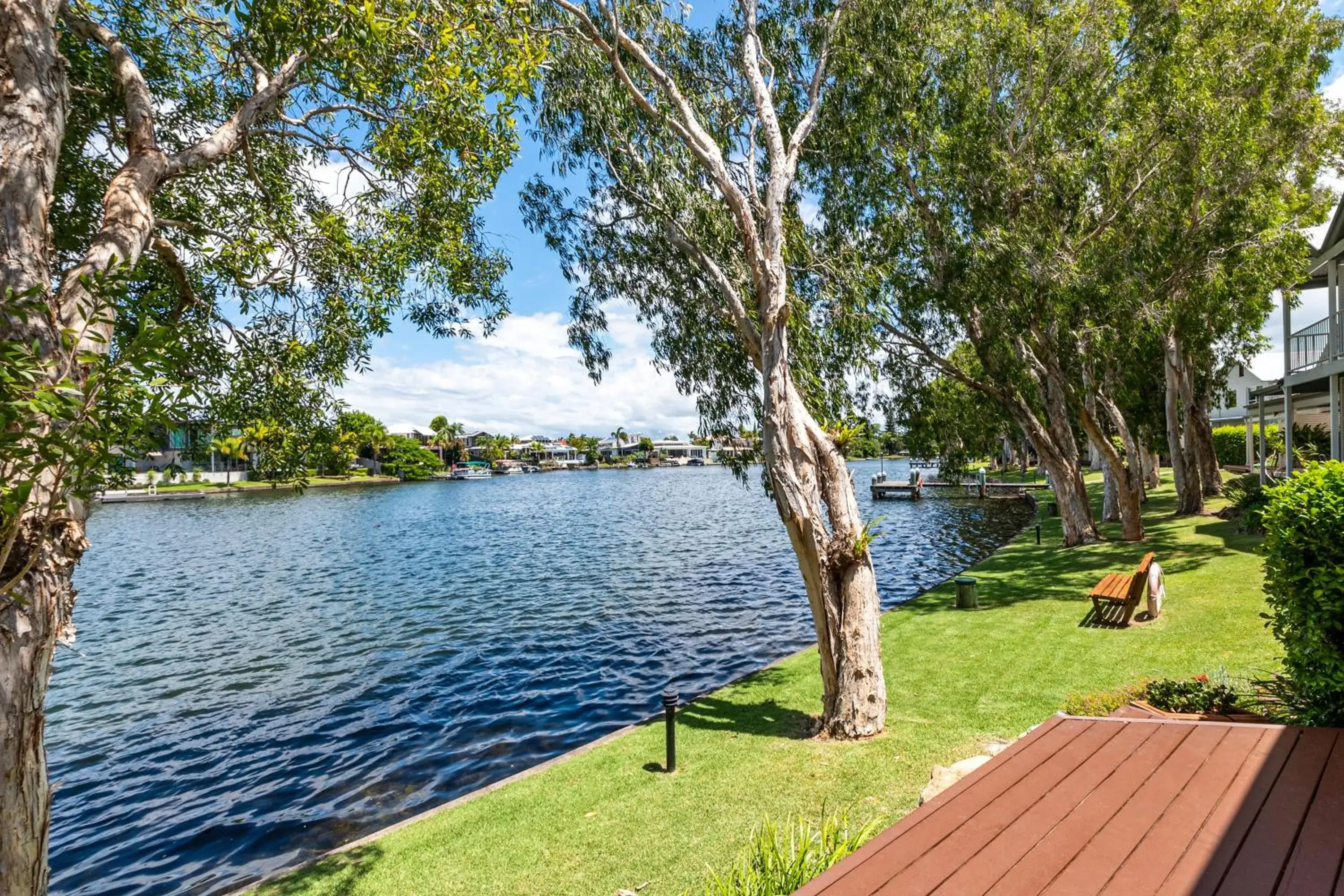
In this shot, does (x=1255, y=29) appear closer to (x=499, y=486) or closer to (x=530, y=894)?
(x=530, y=894)

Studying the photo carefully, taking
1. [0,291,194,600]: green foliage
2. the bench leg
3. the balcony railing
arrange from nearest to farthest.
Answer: [0,291,194,600]: green foliage < the bench leg < the balcony railing

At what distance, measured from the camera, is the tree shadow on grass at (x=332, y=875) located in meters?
6.22

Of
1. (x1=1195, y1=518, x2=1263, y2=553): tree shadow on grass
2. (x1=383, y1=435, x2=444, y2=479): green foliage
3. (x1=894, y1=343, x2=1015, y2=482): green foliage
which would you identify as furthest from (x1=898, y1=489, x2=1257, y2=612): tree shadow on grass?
(x1=383, y1=435, x2=444, y2=479): green foliage

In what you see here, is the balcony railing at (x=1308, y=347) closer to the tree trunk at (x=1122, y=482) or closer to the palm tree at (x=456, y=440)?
the tree trunk at (x=1122, y=482)

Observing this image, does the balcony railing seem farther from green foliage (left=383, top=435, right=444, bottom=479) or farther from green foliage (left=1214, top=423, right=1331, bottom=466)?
green foliage (left=383, top=435, right=444, bottom=479)

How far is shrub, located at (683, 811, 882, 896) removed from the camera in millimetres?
4199

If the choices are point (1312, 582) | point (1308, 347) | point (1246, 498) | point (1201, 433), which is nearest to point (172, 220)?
point (1312, 582)

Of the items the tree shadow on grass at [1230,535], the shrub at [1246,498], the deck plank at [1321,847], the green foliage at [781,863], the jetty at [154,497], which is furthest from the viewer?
the jetty at [154,497]

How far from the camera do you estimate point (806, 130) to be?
985cm

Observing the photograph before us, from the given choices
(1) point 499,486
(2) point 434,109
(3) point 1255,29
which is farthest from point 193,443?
(1) point 499,486

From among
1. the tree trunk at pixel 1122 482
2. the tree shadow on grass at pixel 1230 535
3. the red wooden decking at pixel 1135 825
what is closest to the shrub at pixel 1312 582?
the red wooden decking at pixel 1135 825

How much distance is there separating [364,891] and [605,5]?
11.1 metres

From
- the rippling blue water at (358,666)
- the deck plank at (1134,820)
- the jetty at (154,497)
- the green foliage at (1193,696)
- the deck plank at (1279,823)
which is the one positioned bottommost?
Result: the rippling blue water at (358,666)

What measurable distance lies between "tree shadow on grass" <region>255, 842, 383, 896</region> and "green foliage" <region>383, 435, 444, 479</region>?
101483 mm
